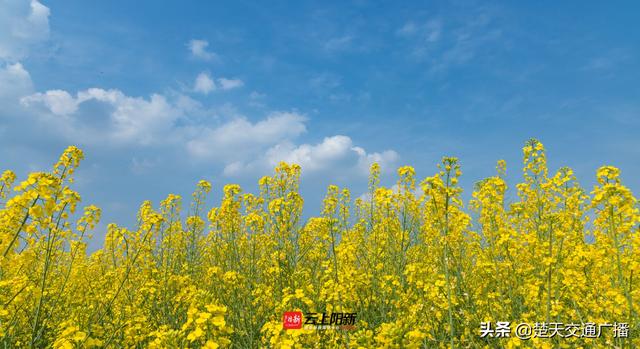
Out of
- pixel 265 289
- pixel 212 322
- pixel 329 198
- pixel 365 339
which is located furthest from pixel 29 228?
pixel 329 198

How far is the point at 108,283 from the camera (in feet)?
23.3

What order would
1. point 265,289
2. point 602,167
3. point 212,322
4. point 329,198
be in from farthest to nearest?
point 329,198
point 265,289
point 602,167
point 212,322

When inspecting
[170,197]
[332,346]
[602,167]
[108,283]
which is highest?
[170,197]

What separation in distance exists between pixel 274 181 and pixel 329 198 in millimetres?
1090

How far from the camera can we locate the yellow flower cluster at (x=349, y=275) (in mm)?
3477

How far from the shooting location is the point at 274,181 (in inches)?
289

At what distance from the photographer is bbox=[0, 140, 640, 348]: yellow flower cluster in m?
3.48

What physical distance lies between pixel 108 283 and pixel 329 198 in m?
3.97

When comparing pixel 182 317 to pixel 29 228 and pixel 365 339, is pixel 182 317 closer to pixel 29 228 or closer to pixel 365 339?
pixel 29 228

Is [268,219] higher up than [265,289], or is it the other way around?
[268,219]

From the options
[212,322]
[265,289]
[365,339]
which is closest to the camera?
[212,322]

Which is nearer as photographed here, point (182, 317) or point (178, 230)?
point (182, 317)

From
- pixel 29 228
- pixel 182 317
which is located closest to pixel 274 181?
pixel 182 317

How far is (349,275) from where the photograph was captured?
15.3ft
